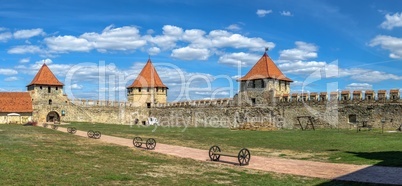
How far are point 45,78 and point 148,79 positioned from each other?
12.3m

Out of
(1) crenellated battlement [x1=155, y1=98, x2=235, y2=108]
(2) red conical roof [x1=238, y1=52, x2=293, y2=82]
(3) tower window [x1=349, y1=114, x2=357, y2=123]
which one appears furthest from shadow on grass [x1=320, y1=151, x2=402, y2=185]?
(1) crenellated battlement [x1=155, y1=98, x2=235, y2=108]

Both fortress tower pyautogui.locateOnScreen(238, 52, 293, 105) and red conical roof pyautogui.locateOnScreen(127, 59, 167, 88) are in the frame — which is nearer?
fortress tower pyautogui.locateOnScreen(238, 52, 293, 105)

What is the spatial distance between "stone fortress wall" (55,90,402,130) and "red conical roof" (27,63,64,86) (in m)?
2.61

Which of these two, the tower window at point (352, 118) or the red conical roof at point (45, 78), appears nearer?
the tower window at point (352, 118)

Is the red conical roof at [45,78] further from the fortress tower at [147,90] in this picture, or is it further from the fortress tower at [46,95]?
the fortress tower at [147,90]

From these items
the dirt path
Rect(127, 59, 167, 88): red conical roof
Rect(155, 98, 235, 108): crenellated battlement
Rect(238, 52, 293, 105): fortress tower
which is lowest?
the dirt path

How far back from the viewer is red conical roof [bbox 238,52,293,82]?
34541mm

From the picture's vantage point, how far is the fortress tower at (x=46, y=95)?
42969mm

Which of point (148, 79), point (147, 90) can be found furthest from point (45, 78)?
point (148, 79)

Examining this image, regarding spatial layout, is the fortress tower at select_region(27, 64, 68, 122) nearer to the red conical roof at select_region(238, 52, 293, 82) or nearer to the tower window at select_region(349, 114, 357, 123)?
the red conical roof at select_region(238, 52, 293, 82)

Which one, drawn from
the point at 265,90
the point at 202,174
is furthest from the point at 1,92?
the point at 202,174

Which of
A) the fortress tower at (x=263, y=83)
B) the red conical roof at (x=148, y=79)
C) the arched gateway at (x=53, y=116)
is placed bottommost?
the arched gateway at (x=53, y=116)

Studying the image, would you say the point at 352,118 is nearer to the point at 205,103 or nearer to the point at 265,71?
the point at 265,71

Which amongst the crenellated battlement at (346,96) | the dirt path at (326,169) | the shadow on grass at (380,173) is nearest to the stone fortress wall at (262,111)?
the crenellated battlement at (346,96)
